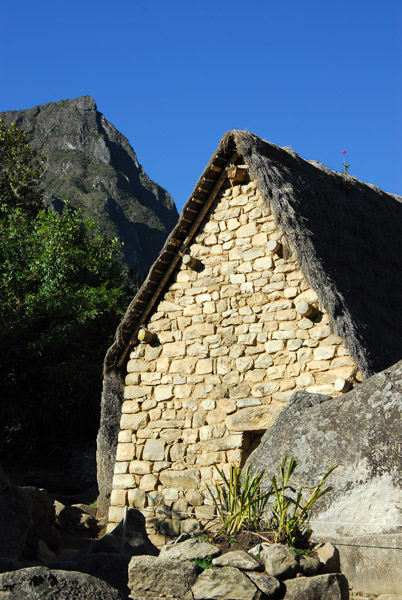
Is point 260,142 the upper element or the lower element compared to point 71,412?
upper

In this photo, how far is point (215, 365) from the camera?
757cm

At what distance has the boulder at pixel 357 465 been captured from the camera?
4.10 metres

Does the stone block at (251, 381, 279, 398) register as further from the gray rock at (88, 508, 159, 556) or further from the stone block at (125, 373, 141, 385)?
the gray rock at (88, 508, 159, 556)

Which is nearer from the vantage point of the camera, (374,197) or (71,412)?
(374,197)

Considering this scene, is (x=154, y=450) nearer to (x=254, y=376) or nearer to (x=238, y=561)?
(x=254, y=376)

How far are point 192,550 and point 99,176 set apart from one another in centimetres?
6332

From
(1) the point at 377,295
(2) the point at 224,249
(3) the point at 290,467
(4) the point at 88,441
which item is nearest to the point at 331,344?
(1) the point at 377,295

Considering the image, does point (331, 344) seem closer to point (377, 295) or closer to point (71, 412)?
point (377, 295)

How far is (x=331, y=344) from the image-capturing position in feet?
22.3

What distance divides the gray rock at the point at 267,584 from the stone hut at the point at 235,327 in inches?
124

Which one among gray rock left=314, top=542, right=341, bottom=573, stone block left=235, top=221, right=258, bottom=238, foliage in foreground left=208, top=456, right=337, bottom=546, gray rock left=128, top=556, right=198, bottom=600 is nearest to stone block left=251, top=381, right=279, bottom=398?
stone block left=235, top=221, right=258, bottom=238

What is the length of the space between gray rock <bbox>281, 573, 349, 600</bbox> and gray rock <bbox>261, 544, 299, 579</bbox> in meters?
0.05

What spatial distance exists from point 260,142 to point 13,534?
5.35 m

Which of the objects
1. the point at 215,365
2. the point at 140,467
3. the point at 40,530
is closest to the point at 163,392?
the point at 215,365
